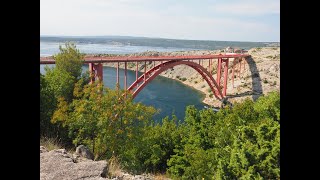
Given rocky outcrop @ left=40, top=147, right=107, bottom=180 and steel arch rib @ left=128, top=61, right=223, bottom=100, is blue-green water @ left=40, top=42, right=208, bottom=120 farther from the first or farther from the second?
rocky outcrop @ left=40, top=147, right=107, bottom=180

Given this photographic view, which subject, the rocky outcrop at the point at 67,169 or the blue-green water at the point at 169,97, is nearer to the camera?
the rocky outcrop at the point at 67,169

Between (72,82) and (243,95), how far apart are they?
29.6m

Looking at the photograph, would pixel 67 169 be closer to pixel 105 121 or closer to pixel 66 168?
pixel 66 168

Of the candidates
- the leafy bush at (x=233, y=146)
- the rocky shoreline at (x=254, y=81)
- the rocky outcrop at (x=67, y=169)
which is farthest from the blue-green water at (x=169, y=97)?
the rocky outcrop at (x=67, y=169)

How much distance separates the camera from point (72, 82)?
17.0 m

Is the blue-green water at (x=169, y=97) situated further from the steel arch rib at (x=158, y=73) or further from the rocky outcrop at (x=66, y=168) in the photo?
the rocky outcrop at (x=66, y=168)

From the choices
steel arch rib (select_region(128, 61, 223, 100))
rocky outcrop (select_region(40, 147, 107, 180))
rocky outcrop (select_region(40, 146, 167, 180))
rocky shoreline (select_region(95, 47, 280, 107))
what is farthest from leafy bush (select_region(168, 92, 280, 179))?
rocky shoreline (select_region(95, 47, 280, 107))

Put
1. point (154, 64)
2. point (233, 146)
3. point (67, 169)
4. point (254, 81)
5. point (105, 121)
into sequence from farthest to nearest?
point (254, 81)
point (154, 64)
point (105, 121)
point (233, 146)
point (67, 169)

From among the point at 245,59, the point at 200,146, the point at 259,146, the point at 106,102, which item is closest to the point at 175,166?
the point at 200,146

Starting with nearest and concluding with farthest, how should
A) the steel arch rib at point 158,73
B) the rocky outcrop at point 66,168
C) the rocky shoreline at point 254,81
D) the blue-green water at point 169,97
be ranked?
1. the rocky outcrop at point 66,168
2. the steel arch rib at point 158,73
3. the blue-green water at point 169,97
4. the rocky shoreline at point 254,81

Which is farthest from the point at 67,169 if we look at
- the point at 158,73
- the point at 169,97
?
the point at 169,97

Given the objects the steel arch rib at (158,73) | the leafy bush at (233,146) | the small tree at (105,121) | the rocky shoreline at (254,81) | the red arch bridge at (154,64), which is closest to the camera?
the leafy bush at (233,146)
